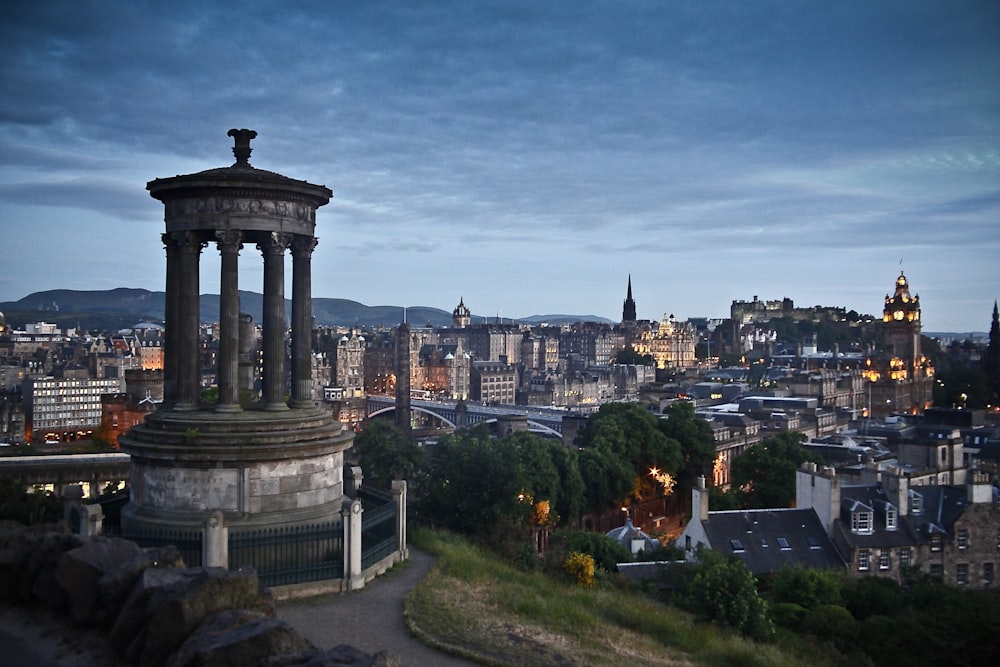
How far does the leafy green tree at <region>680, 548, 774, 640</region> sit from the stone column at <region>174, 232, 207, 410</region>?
614 inches

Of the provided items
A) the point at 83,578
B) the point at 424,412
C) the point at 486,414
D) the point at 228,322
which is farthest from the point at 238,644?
the point at 424,412

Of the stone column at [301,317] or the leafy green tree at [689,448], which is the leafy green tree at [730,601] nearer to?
the stone column at [301,317]

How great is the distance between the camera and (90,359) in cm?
15625

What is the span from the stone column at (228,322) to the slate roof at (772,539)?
28402mm

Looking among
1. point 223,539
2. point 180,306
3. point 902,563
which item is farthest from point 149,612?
point 902,563

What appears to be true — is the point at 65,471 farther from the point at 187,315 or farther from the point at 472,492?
the point at 187,315

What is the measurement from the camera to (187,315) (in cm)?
2031

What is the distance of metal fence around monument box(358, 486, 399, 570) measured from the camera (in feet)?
63.7

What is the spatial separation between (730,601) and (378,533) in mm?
12185

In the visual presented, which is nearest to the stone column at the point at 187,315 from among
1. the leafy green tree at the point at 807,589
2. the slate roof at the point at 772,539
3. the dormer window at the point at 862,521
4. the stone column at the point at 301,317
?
the stone column at the point at 301,317

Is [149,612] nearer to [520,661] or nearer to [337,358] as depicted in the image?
[520,661]

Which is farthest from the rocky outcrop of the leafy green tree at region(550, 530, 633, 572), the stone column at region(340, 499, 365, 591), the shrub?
the leafy green tree at region(550, 530, 633, 572)

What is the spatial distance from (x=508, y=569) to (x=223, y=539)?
713cm

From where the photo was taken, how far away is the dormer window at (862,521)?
45031mm
